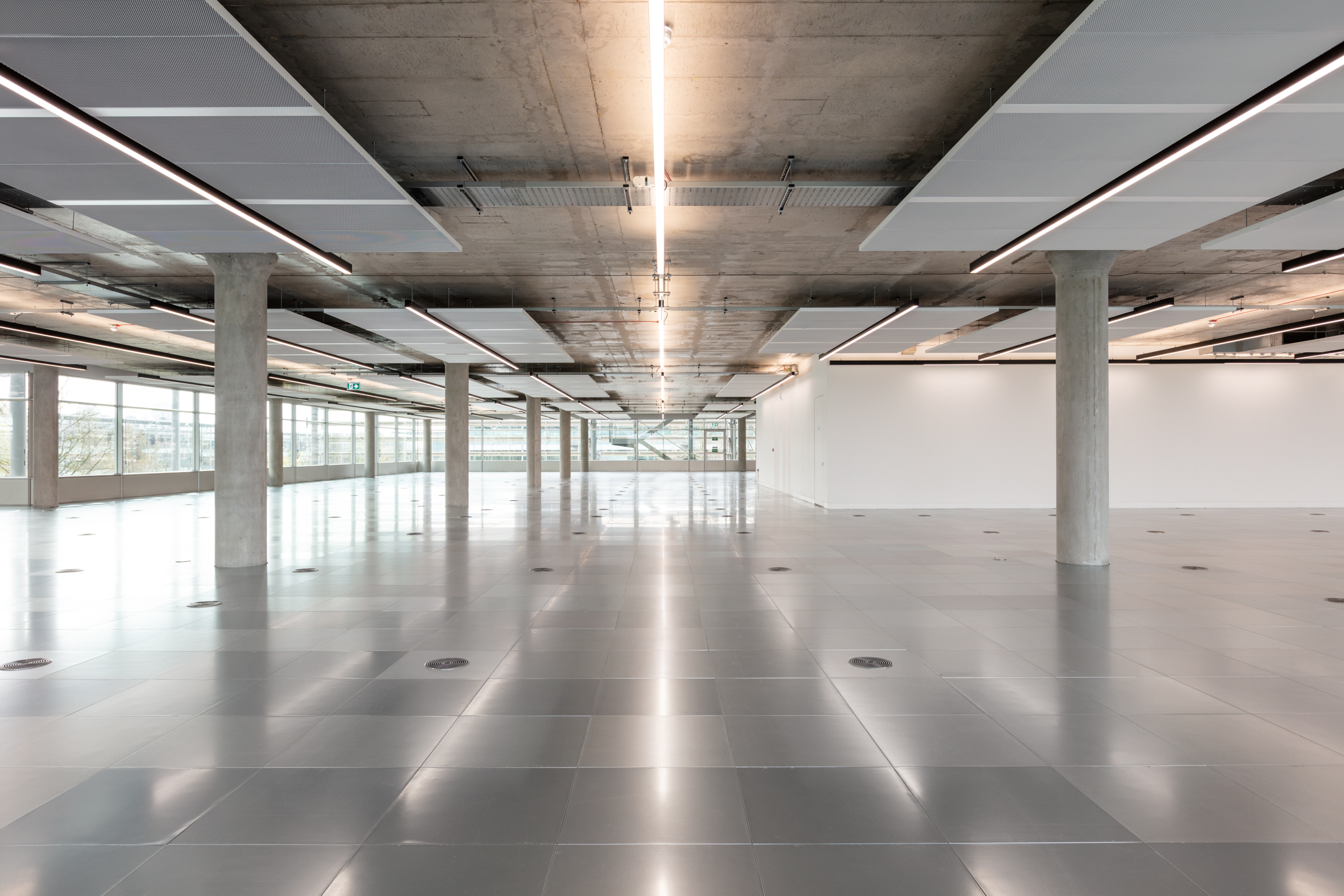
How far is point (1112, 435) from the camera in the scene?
73.8ft

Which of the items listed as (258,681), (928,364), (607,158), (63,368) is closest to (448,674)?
(258,681)

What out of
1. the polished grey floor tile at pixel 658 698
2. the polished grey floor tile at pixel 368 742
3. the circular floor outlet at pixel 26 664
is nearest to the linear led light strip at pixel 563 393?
the circular floor outlet at pixel 26 664

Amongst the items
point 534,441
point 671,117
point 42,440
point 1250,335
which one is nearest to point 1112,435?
point 1250,335

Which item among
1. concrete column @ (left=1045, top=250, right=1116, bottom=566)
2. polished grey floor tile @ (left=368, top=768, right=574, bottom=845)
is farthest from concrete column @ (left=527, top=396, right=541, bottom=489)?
polished grey floor tile @ (left=368, top=768, right=574, bottom=845)

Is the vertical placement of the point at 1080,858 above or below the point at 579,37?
below

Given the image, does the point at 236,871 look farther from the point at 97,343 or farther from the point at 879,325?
the point at 97,343

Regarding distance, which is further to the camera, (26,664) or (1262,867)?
(26,664)

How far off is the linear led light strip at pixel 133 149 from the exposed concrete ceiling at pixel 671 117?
1727 millimetres

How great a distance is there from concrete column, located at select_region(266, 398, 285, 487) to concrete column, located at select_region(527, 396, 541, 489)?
45.5 ft

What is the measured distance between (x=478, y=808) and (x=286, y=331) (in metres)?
17.3

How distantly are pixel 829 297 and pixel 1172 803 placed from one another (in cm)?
1452

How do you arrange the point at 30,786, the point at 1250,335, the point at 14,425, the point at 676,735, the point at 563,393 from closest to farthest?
the point at 30,786, the point at 676,735, the point at 1250,335, the point at 14,425, the point at 563,393

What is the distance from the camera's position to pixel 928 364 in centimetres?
2319

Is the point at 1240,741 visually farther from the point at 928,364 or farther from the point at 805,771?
the point at 928,364
